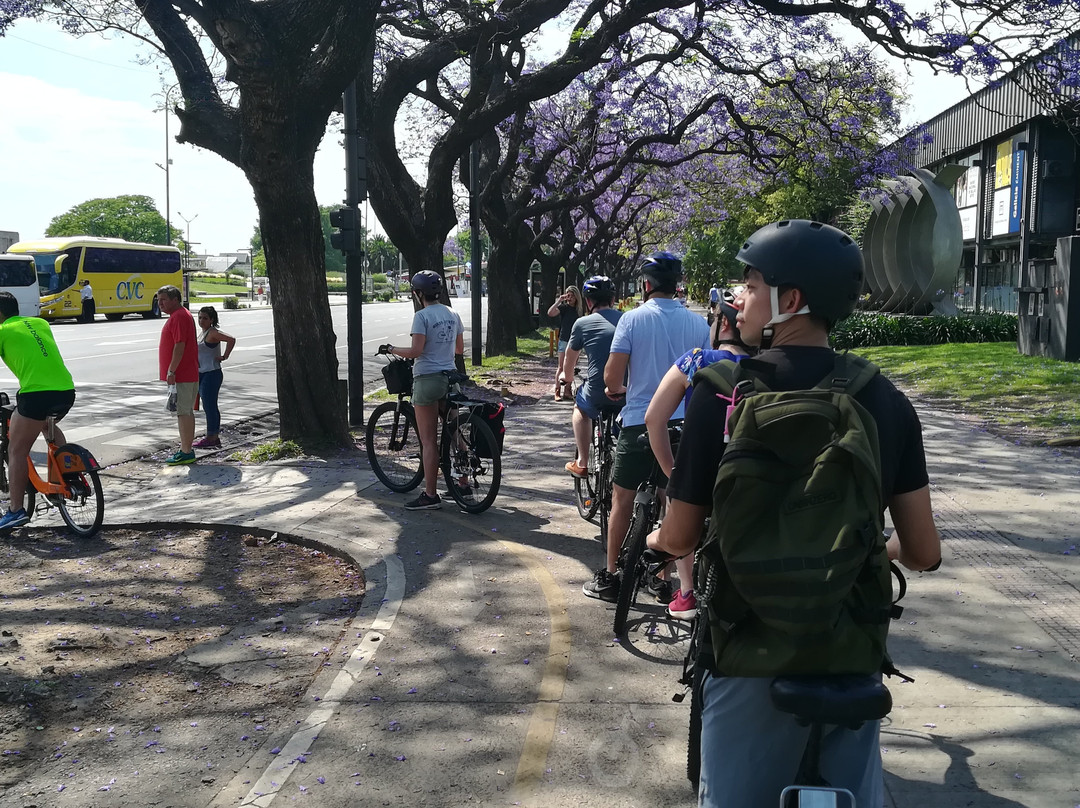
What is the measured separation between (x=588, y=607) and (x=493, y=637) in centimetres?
69

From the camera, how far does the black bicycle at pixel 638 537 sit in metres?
5.04

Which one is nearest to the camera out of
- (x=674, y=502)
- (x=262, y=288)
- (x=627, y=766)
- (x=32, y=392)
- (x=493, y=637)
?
(x=674, y=502)

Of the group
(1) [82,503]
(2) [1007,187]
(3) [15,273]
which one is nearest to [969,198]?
(2) [1007,187]

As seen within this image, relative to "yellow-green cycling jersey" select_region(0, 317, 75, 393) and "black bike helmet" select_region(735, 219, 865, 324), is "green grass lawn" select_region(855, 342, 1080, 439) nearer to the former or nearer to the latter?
"yellow-green cycling jersey" select_region(0, 317, 75, 393)

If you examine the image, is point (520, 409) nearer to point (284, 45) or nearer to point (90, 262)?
point (284, 45)

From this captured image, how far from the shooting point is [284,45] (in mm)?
10195

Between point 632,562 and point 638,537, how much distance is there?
126mm

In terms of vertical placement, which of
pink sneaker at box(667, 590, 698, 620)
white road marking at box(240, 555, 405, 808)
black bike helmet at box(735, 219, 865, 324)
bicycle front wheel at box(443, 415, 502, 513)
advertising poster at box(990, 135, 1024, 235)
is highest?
advertising poster at box(990, 135, 1024, 235)

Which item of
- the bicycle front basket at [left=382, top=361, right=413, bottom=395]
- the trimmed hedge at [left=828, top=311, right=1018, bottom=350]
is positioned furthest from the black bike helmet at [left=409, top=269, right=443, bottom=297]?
the trimmed hedge at [left=828, top=311, right=1018, bottom=350]

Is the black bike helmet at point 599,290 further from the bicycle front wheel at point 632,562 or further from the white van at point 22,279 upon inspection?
the white van at point 22,279

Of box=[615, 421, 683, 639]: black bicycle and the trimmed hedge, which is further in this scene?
the trimmed hedge

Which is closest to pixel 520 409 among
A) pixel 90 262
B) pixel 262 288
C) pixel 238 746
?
pixel 238 746

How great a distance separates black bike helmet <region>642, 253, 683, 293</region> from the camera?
5.21m

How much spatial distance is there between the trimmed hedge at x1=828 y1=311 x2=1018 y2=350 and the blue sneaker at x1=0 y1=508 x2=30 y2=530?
2106 cm
